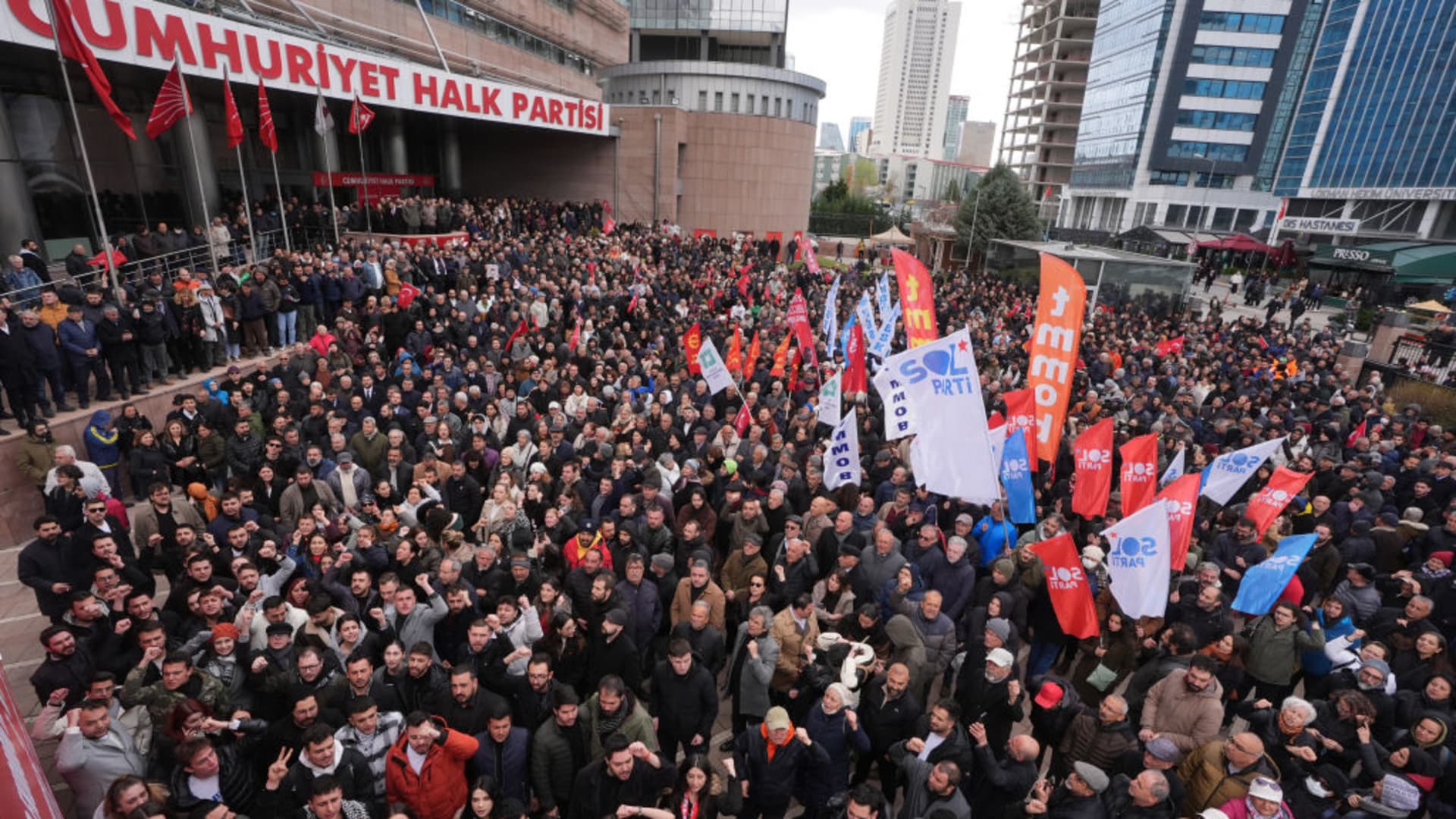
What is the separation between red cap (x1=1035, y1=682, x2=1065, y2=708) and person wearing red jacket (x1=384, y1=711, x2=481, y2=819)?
394 centimetres

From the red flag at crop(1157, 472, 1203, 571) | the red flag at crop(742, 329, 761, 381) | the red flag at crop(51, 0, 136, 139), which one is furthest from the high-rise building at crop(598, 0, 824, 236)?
the red flag at crop(1157, 472, 1203, 571)

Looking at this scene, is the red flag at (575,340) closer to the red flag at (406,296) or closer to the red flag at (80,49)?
the red flag at (406,296)

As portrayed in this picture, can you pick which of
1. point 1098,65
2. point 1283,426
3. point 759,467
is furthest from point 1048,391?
point 1098,65

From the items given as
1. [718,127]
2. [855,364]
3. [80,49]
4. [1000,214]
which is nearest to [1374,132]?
[1000,214]

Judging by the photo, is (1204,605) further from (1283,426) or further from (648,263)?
(648,263)

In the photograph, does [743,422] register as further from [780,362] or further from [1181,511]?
[1181,511]

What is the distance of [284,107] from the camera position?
2464 cm

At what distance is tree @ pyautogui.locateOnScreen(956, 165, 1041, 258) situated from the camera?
43469 millimetres

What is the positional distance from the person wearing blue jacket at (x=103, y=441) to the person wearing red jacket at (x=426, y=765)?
666 centimetres

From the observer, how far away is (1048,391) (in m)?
8.35

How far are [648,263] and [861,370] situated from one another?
1454 cm

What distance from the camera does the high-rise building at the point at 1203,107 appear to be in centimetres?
6062

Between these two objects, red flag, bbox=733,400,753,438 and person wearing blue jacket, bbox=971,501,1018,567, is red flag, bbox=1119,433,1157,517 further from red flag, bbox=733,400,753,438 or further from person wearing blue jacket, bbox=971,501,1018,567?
red flag, bbox=733,400,753,438

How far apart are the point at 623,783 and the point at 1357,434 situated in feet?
44.6
